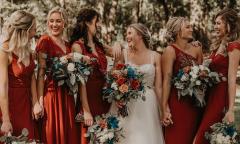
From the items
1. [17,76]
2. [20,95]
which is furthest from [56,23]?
[20,95]

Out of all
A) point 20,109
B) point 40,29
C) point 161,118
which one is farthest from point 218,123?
point 40,29

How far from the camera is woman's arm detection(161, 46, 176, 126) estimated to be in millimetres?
6930

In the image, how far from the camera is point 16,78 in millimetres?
6242

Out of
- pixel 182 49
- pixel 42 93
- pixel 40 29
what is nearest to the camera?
pixel 42 93

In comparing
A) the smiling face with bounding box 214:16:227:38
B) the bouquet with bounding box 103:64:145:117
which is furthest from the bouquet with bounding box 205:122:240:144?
the smiling face with bounding box 214:16:227:38

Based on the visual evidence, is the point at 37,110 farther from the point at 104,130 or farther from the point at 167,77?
the point at 167,77

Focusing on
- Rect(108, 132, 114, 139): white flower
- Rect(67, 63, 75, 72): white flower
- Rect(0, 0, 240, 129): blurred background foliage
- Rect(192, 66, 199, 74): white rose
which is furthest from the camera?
Rect(0, 0, 240, 129): blurred background foliage

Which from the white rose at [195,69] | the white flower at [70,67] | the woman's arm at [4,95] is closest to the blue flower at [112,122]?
the white flower at [70,67]

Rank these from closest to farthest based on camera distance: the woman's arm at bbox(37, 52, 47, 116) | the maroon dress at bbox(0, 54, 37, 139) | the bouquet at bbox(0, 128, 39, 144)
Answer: the bouquet at bbox(0, 128, 39, 144)
the maroon dress at bbox(0, 54, 37, 139)
the woman's arm at bbox(37, 52, 47, 116)

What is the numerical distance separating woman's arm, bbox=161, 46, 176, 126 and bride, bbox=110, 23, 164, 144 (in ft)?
0.34

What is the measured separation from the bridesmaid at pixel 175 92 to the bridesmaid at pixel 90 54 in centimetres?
90

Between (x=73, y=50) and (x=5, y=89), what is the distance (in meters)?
1.17

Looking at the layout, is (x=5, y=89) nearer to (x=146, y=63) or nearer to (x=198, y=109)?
(x=146, y=63)

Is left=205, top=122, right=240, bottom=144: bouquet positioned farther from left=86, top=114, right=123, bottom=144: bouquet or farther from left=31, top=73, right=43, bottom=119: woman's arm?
left=31, top=73, right=43, bottom=119: woman's arm
